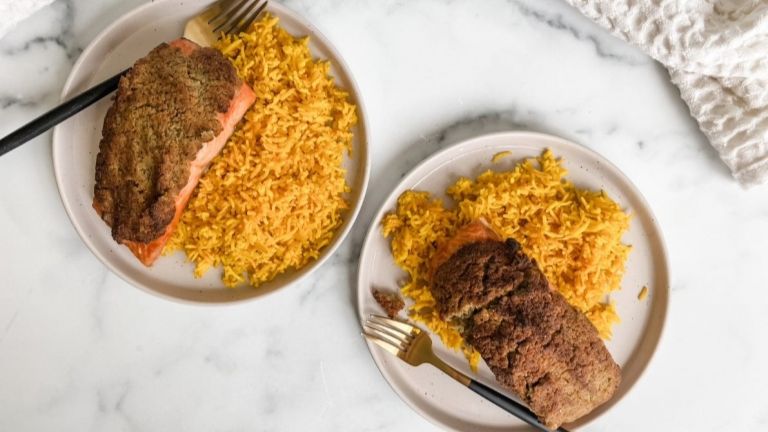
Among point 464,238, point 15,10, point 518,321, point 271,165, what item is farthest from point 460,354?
point 15,10

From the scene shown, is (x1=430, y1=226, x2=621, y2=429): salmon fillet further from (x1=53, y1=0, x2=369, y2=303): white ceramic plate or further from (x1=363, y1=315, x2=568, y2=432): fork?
(x1=53, y1=0, x2=369, y2=303): white ceramic plate

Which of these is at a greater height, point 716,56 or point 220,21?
point 716,56

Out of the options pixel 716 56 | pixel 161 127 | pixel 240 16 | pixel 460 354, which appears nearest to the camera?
pixel 161 127

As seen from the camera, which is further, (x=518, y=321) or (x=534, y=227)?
(x=534, y=227)

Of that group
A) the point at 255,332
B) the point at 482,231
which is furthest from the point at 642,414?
the point at 255,332

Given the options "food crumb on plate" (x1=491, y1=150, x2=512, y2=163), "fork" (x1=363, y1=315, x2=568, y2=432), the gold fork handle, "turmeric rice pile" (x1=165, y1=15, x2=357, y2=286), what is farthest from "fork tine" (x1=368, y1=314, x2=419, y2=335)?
"food crumb on plate" (x1=491, y1=150, x2=512, y2=163)

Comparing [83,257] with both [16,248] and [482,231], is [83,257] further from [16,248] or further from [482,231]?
[482,231]

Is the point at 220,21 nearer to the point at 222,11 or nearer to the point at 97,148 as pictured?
the point at 222,11

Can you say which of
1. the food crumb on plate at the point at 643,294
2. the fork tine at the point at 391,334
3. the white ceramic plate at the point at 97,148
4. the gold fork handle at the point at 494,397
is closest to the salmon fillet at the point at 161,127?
the white ceramic plate at the point at 97,148
